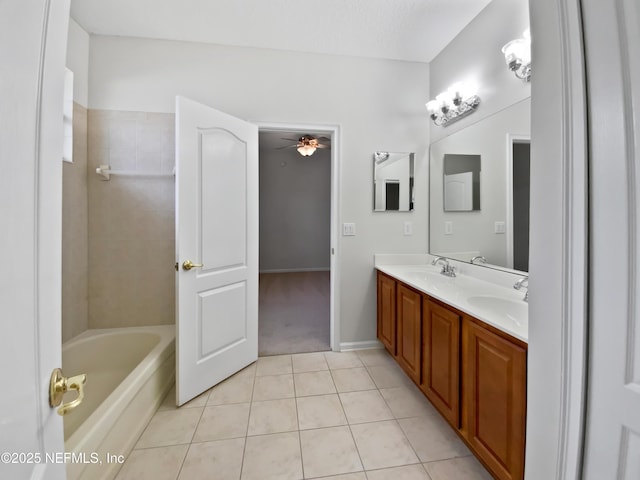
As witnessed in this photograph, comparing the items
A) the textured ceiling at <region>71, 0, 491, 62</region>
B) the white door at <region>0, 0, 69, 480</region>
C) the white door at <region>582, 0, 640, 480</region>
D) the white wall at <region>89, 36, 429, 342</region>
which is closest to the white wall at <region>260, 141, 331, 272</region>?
the white wall at <region>89, 36, 429, 342</region>

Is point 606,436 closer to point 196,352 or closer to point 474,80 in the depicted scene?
point 196,352

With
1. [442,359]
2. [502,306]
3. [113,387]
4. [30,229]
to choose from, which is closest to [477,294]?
[502,306]

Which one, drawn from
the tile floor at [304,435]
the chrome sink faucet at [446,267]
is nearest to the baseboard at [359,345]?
the tile floor at [304,435]

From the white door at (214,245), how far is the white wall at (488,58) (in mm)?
1709

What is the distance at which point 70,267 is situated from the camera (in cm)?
200

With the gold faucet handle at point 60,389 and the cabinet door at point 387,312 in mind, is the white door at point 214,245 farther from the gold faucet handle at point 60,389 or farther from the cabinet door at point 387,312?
the gold faucet handle at point 60,389

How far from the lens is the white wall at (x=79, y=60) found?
198 centimetres

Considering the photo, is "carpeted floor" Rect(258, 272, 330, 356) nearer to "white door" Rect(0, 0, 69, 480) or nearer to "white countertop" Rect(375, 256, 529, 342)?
"white countertop" Rect(375, 256, 529, 342)

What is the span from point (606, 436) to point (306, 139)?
4234 millimetres

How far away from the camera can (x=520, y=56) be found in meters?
1.55

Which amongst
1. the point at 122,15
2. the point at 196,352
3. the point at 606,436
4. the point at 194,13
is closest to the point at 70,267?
the point at 196,352

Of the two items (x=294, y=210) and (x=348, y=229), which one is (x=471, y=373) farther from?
(x=294, y=210)

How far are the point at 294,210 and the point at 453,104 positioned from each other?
4528 mm

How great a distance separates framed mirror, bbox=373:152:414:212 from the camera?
249 centimetres
